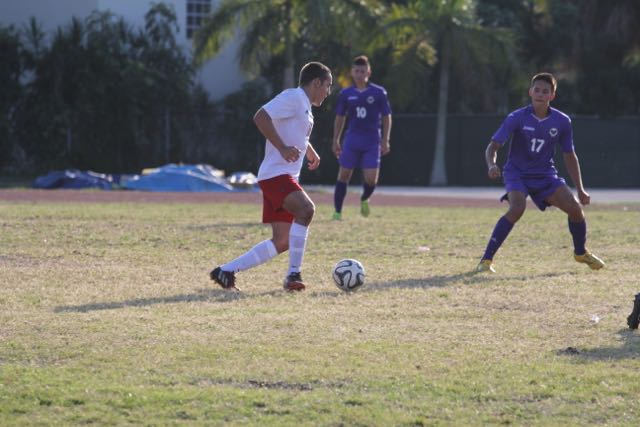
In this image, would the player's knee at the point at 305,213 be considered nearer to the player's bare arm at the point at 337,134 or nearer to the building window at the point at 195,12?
the player's bare arm at the point at 337,134

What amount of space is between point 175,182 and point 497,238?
16594 millimetres

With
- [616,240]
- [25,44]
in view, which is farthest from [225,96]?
[616,240]

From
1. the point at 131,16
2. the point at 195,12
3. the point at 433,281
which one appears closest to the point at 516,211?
the point at 433,281

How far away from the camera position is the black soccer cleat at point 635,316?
7491 mm

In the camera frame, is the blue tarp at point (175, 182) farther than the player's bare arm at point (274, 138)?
Yes

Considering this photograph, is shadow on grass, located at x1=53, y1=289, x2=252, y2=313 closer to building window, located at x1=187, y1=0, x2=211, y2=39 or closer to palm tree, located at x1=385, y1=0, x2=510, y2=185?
palm tree, located at x1=385, y1=0, x2=510, y2=185

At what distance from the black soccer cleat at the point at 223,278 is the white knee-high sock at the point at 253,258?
4 centimetres

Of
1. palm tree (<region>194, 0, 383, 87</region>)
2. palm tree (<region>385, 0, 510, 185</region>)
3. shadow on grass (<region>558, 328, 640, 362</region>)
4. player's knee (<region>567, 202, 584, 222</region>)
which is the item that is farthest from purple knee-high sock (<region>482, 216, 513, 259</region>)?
palm tree (<region>385, 0, 510, 185</region>)

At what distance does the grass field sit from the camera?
5516 millimetres

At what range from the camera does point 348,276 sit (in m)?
9.23

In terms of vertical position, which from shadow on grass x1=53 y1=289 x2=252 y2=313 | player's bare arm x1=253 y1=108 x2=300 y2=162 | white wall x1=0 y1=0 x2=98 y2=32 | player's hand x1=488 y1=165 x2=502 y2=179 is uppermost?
white wall x1=0 y1=0 x2=98 y2=32

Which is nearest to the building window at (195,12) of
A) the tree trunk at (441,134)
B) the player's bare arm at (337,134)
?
the tree trunk at (441,134)

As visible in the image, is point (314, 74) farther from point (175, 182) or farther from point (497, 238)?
point (175, 182)

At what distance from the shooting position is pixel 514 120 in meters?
10.7
